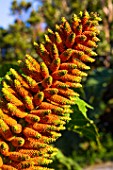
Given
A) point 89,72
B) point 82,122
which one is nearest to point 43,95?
point 82,122

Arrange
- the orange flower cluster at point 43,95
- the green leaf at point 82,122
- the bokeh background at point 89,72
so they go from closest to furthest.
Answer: the orange flower cluster at point 43,95
the green leaf at point 82,122
the bokeh background at point 89,72

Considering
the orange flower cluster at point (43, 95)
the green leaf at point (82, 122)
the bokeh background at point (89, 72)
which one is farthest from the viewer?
the bokeh background at point (89, 72)

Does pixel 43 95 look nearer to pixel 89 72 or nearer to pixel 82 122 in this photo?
pixel 82 122

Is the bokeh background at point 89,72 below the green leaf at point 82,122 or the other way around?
the other way around

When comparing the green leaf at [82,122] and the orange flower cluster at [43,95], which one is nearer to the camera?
the orange flower cluster at [43,95]

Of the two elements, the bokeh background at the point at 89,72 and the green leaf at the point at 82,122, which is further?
the bokeh background at the point at 89,72

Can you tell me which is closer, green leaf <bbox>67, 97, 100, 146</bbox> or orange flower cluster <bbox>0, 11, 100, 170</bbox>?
orange flower cluster <bbox>0, 11, 100, 170</bbox>

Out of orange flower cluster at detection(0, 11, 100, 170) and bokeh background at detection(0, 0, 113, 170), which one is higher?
bokeh background at detection(0, 0, 113, 170)

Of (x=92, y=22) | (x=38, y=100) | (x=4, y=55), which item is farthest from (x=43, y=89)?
(x=4, y=55)
